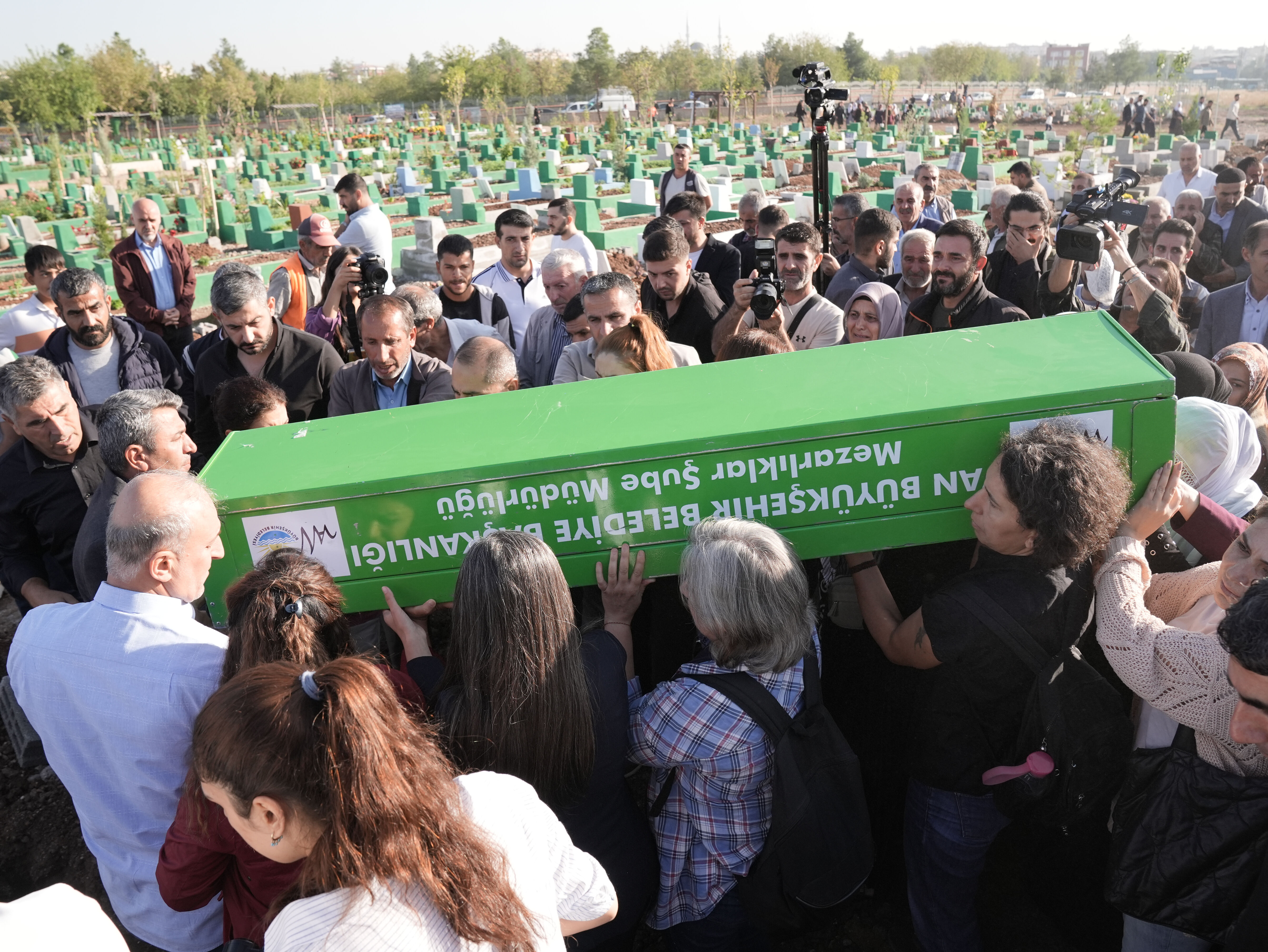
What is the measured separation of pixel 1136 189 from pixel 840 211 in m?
11.4

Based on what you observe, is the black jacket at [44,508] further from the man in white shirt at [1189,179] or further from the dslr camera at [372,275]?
the man in white shirt at [1189,179]

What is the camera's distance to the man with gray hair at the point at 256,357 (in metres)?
3.87

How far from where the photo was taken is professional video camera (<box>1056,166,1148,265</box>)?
354 centimetres

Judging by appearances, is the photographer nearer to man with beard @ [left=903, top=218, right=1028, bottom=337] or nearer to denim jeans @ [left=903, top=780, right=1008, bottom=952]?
Result: man with beard @ [left=903, top=218, right=1028, bottom=337]

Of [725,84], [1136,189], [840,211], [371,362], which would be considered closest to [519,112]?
[725,84]

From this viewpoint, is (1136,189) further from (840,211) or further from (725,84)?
(725,84)

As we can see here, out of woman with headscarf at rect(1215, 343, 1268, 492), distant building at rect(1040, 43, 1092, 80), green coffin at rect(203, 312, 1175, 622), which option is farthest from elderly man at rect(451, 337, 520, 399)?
distant building at rect(1040, 43, 1092, 80)

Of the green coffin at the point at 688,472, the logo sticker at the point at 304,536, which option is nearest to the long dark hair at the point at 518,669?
the green coffin at the point at 688,472

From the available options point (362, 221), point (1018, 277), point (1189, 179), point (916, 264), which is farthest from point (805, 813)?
point (1189, 179)

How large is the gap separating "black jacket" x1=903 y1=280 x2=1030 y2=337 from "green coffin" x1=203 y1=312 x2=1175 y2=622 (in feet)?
5.56

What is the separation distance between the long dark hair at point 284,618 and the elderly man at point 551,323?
2.60m

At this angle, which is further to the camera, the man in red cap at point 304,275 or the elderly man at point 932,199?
the elderly man at point 932,199

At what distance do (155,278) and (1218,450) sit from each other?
23.3 feet

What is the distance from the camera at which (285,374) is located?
3953 mm
